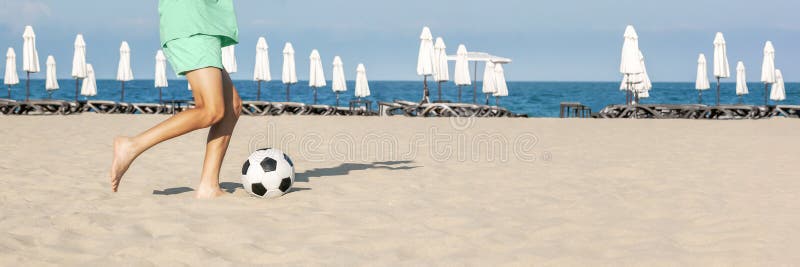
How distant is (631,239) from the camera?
367cm

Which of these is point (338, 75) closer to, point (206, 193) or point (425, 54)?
point (425, 54)

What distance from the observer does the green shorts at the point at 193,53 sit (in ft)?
14.2

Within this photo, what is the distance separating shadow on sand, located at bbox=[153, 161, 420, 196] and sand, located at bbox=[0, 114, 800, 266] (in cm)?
4

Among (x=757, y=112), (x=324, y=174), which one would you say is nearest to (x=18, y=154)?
(x=324, y=174)

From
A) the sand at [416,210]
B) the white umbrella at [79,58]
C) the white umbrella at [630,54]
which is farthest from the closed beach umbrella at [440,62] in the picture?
the sand at [416,210]

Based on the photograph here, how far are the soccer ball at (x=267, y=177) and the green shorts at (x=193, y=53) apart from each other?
80 centimetres

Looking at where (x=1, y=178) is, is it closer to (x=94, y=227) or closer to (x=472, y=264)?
(x=94, y=227)

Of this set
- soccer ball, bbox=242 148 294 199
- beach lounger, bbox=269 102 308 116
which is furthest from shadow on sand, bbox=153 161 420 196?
beach lounger, bbox=269 102 308 116

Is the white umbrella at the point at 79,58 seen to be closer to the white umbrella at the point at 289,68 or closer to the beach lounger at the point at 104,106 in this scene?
the beach lounger at the point at 104,106

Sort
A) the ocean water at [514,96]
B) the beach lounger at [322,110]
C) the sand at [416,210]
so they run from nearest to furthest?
1. the sand at [416,210]
2. the beach lounger at [322,110]
3. the ocean water at [514,96]

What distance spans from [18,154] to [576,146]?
6876 millimetres

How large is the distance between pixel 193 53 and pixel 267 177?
0.98 metres

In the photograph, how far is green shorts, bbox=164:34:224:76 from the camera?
4336mm

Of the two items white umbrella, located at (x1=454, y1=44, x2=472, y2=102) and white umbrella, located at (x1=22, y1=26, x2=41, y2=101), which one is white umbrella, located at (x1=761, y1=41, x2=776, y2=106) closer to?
white umbrella, located at (x1=454, y1=44, x2=472, y2=102)
